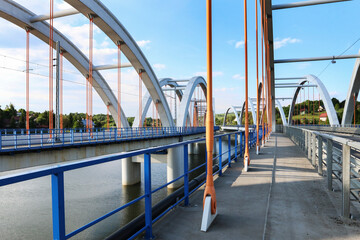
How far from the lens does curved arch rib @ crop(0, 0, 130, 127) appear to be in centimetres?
2039

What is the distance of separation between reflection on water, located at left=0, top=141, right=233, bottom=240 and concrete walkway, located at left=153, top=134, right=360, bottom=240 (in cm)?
816

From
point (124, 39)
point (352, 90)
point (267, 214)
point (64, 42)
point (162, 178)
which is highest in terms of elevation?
point (64, 42)

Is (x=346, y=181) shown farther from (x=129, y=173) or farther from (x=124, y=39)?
(x=124, y=39)

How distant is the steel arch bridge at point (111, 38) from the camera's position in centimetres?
2086

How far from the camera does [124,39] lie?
25250 millimetres

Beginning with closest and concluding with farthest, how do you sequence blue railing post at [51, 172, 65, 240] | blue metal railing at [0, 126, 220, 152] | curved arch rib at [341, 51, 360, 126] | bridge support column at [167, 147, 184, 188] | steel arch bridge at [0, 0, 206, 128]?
blue railing post at [51, 172, 65, 240], blue metal railing at [0, 126, 220, 152], bridge support column at [167, 147, 184, 188], steel arch bridge at [0, 0, 206, 128], curved arch rib at [341, 51, 360, 126]

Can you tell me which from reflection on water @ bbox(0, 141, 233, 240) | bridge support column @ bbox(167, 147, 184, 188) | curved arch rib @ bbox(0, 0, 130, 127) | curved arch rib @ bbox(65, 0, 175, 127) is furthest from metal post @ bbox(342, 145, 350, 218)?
curved arch rib @ bbox(0, 0, 130, 127)

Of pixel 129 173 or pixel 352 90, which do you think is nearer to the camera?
pixel 129 173

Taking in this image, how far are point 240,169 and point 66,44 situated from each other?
24597 millimetres

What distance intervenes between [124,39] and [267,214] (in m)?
23.9

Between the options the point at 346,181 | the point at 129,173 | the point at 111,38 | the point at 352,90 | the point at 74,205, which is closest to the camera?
the point at 346,181

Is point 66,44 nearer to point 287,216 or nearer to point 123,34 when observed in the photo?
point 123,34

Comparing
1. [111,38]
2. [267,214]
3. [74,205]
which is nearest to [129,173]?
[74,205]

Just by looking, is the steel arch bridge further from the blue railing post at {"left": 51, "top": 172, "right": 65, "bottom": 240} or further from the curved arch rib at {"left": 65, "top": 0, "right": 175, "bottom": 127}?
the blue railing post at {"left": 51, "top": 172, "right": 65, "bottom": 240}
